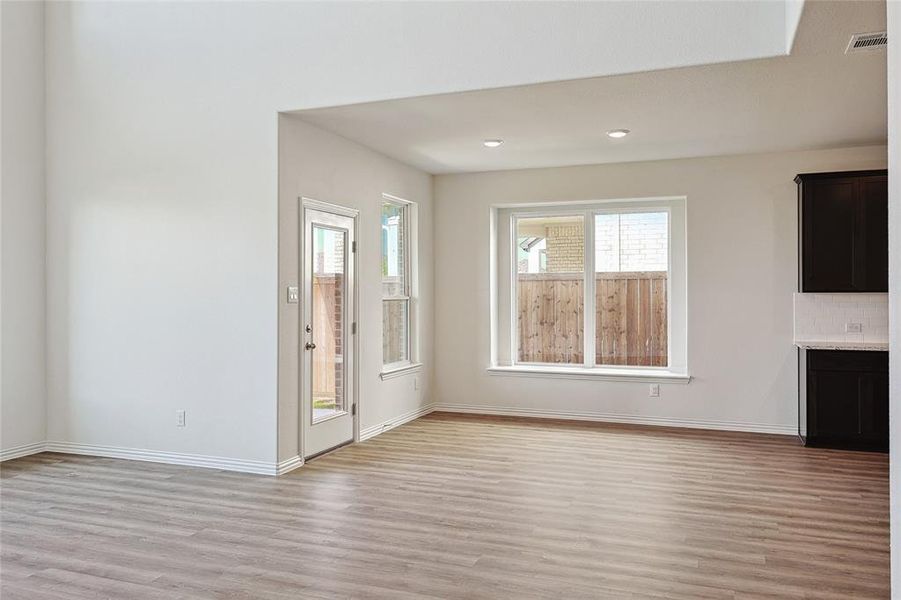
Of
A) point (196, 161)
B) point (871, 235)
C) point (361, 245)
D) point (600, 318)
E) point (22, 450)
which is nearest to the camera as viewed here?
point (196, 161)

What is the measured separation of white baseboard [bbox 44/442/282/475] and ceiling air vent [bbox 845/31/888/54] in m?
4.35

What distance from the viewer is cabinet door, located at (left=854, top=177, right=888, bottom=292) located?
19.3ft

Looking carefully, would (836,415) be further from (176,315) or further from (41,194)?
(41,194)

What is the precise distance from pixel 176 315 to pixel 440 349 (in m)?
3.10

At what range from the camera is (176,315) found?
5398 millimetres

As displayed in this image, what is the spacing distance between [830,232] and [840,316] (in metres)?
0.80

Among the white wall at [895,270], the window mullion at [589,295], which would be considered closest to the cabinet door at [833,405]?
the window mullion at [589,295]

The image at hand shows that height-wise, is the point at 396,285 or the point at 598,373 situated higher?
the point at 396,285

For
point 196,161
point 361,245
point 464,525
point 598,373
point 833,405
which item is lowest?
point 464,525

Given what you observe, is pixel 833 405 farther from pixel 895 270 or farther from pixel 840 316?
pixel 895 270

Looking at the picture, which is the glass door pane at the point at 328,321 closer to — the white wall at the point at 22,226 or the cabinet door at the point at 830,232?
the white wall at the point at 22,226

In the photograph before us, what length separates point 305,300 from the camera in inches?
212

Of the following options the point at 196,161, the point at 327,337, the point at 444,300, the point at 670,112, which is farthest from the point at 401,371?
the point at 670,112

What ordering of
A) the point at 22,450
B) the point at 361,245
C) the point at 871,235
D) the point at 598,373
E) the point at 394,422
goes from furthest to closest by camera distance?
the point at 598,373 → the point at 394,422 → the point at 361,245 → the point at 871,235 → the point at 22,450
